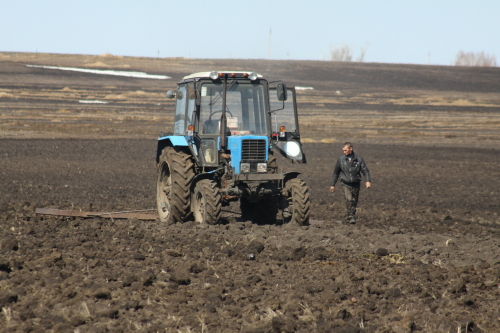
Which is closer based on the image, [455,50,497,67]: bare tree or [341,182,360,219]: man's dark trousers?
[341,182,360,219]: man's dark trousers

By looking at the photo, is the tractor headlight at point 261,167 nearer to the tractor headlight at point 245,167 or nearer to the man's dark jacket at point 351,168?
the tractor headlight at point 245,167

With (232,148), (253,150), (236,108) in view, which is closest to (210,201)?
(232,148)

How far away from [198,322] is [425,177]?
13.9 m

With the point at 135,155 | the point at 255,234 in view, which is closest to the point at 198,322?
the point at 255,234

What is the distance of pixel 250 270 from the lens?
23.6 feet

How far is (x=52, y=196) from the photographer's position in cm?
1352

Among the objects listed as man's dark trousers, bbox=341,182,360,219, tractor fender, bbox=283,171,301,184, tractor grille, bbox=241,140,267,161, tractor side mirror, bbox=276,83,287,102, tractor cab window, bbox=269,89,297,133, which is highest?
tractor side mirror, bbox=276,83,287,102

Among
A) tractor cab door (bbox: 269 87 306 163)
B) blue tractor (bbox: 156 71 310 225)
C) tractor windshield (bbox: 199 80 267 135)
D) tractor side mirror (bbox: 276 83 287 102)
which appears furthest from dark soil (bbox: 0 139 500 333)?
tractor side mirror (bbox: 276 83 287 102)

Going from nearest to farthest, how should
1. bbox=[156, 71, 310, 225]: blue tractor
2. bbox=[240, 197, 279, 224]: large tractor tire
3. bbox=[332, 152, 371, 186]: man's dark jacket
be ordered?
bbox=[156, 71, 310, 225]: blue tractor, bbox=[332, 152, 371, 186]: man's dark jacket, bbox=[240, 197, 279, 224]: large tractor tire

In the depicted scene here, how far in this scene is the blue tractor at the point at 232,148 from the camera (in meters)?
9.52

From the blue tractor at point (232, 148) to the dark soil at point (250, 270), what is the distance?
431 mm

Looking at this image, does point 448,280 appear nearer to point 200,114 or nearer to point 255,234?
point 255,234

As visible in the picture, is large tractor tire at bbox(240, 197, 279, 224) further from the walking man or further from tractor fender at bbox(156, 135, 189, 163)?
tractor fender at bbox(156, 135, 189, 163)

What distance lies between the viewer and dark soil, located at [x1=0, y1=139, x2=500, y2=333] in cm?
560
